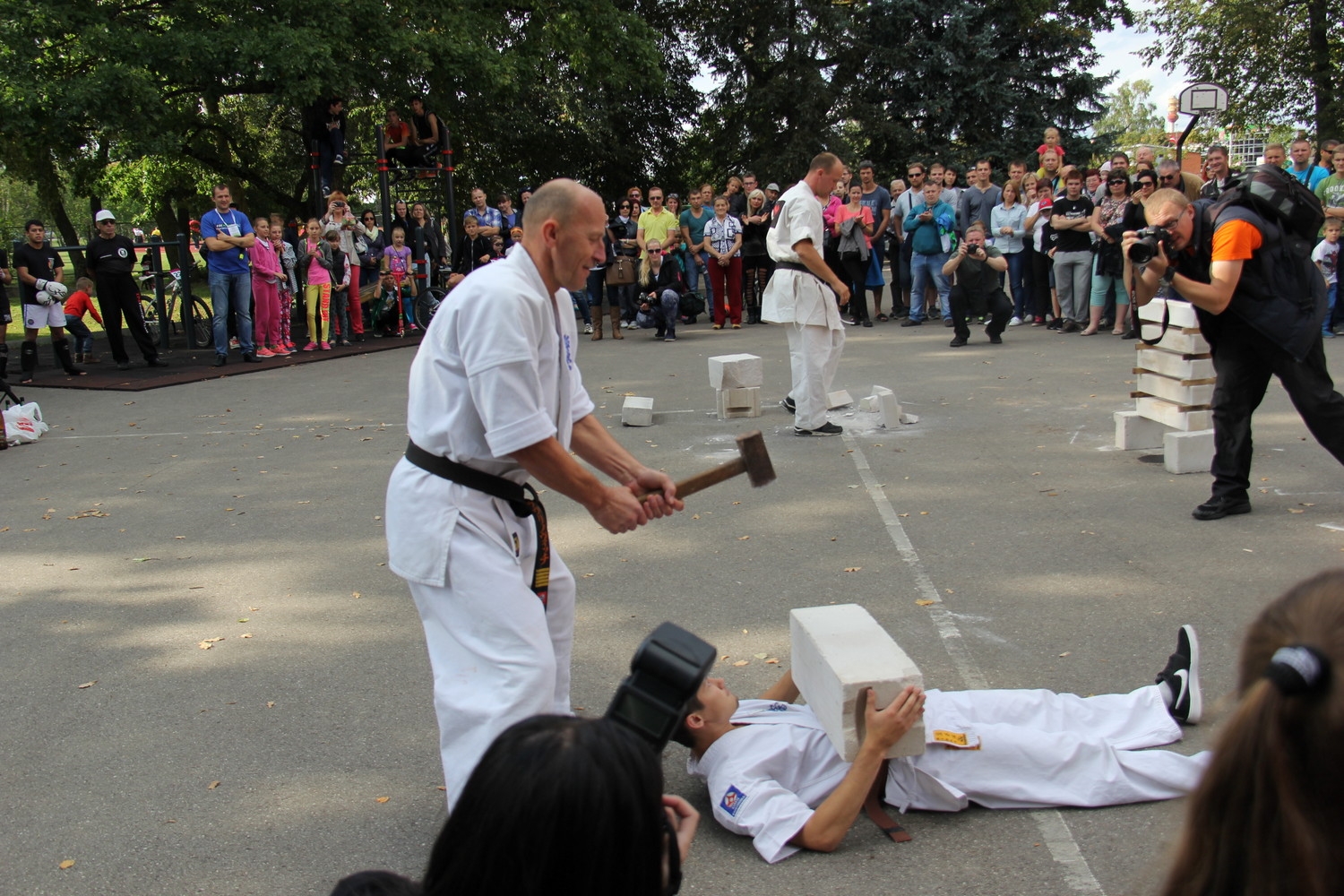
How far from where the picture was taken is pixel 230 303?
50.1 feet

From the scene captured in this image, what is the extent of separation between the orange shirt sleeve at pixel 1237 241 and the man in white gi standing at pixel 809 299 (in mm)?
3377

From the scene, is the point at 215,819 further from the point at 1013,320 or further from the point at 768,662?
the point at 1013,320

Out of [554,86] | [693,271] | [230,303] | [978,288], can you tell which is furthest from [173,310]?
[554,86]

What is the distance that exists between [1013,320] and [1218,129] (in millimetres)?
24693

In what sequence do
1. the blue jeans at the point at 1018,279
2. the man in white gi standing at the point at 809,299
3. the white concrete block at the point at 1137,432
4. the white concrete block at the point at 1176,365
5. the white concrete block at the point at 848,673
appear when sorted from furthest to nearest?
1. the blue jeans at the point at 1018,279
2. the man in white gi standing at the point at 809,299
3. the white concrete block at the point at 1137,432
4. the white concrete block at the point at 1176,365
5. the white concrete block at the point at 848,673

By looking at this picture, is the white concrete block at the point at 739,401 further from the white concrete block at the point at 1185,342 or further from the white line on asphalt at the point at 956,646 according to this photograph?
the white concrete block at the point at 1185,342

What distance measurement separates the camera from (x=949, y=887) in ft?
10.0

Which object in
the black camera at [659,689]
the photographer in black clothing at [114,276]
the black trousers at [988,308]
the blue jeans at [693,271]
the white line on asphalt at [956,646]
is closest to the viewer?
the black camera at [659,689]

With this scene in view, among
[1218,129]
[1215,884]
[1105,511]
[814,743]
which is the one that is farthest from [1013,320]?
[1218,129]

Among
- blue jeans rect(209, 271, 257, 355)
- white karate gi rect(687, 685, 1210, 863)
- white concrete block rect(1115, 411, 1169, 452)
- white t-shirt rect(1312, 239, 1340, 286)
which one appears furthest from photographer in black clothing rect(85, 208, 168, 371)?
white t-shirt rect(1312, 239, 1340, 286)

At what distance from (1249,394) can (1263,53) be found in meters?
31.1

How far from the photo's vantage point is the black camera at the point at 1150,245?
5.88 meters

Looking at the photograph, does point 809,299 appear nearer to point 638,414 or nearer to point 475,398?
point 638,414

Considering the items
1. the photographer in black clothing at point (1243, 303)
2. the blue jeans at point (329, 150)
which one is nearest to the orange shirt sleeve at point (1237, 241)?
the photographer in black clothing at point (1243, 303)
